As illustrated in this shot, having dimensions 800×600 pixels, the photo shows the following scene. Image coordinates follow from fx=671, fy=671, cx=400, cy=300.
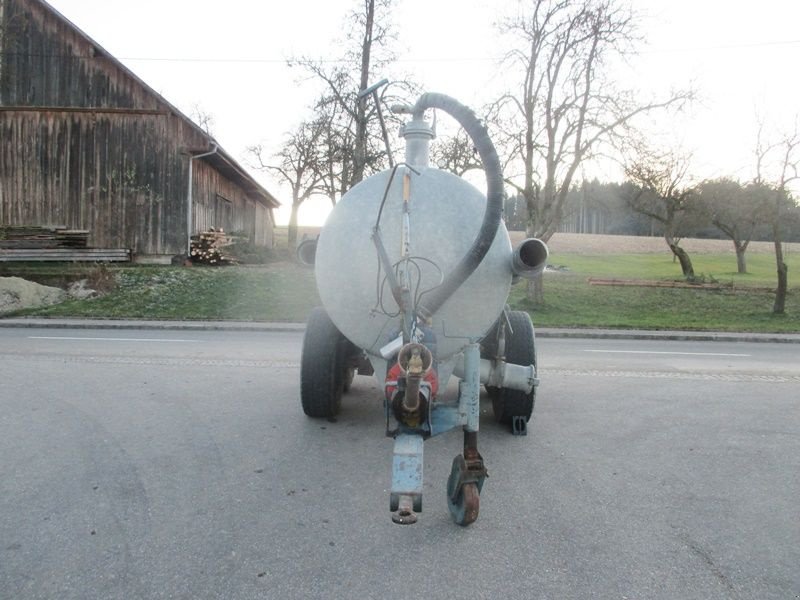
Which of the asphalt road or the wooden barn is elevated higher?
the wooden barn

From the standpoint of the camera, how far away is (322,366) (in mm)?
6000

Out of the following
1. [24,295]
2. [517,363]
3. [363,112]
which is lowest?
[24,295]

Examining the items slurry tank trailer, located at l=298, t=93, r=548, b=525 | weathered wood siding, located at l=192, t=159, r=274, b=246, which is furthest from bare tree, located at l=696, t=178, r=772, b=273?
slurry tank trailer, located at l=298, t=93, r=548, b=525

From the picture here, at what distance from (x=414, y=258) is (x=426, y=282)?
0.59 ft

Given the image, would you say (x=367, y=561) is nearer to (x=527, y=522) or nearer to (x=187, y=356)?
(x=527, y=522)

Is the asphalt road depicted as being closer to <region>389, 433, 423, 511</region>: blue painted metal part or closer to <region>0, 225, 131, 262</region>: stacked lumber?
<region>389, 433, 423, 511</region>: blue painted metal part

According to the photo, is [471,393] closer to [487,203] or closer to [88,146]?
[487,203]

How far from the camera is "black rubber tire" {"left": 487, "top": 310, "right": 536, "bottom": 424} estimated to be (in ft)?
19.4

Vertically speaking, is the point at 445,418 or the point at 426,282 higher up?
the point at 426,282

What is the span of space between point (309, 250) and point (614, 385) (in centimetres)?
458

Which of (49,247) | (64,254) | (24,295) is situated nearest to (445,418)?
(24,295)

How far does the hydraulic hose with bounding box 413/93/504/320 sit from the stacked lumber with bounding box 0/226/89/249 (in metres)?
21.7

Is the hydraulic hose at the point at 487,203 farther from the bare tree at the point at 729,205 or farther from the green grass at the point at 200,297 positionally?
the bare tree at the point at 729,205

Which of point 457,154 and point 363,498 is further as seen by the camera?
point 457,154
